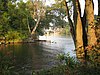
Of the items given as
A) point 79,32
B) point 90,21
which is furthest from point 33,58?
point 90,21

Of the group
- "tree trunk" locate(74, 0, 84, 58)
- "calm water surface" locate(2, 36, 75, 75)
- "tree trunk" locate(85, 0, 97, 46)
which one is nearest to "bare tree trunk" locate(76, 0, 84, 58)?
"tree trunk" locate(74, 0, 84, 58)

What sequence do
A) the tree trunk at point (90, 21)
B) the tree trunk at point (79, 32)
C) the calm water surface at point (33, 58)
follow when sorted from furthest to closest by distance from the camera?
the calm water surface at point (33, 58) → the tree trunk at point (79, 32) → the tree trunk at point (90, 21)

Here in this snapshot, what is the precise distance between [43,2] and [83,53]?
59270 mm

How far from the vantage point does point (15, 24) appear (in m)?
65.9

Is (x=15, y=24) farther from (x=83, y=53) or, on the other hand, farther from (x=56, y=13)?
(x=83, y=53)

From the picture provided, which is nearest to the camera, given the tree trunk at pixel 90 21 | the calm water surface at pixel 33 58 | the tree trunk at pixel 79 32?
the tree trunk at pixel 90 21

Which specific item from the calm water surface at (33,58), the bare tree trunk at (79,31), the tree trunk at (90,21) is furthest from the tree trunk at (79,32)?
the calm water surface at (33,58)

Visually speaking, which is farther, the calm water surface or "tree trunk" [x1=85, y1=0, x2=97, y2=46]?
the calm water surface

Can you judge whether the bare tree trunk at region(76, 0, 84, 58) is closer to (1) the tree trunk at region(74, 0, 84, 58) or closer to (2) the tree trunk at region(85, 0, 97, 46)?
(1) the tree trunk at region(74, 0, 84, 58)

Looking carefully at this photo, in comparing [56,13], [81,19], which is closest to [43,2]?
[56,13]

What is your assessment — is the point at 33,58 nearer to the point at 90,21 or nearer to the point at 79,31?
the point at 79,31

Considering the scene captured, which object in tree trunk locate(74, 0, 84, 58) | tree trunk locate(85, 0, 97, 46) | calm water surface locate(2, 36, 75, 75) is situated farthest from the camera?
calm water surface locate(2, 36, 75, 75)

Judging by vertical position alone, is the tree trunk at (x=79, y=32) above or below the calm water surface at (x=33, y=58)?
above

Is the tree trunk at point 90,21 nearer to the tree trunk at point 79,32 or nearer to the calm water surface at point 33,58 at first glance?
the tree trunk at point 79,32
